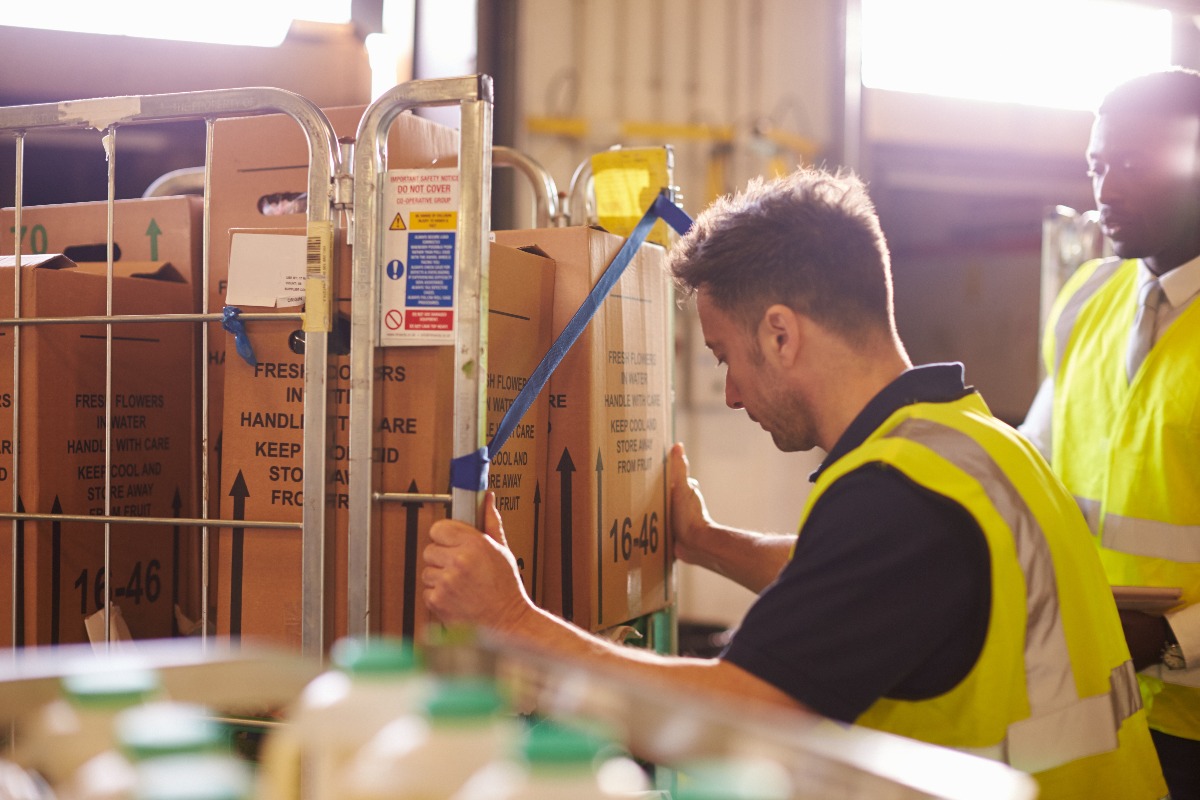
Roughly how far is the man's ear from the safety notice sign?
46 cm

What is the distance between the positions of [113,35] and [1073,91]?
12.9 ft

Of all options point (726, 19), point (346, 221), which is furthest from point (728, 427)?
point (346, 221)

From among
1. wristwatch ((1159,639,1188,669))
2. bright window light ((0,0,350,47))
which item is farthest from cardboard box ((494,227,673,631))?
bright window light ((0,0,350,47))

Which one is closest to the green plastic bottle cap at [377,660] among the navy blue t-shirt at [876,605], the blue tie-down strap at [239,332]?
the navy blue t-shirt at [876,605]

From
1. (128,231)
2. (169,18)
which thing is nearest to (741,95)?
(169,18)

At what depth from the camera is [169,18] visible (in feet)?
10.8

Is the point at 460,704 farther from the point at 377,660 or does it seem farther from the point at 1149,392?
the point at 1149,392

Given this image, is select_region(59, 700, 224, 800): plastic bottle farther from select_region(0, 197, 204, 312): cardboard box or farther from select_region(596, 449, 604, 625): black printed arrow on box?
select_region(0, 197, 204, 312): cardboard box

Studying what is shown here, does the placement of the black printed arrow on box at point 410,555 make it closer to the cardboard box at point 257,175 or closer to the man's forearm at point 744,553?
the cardboard box at point 257,175

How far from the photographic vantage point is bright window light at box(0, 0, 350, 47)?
10.5ft

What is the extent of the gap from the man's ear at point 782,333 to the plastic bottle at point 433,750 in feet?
3.22

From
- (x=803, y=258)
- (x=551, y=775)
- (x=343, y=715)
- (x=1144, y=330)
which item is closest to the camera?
(x=551, y=775)

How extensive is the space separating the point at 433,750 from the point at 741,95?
368cm

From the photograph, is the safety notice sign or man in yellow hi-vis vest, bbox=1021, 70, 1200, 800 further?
man in yellow hi-vis vest, bbox=1021, 70, 1200, 800
